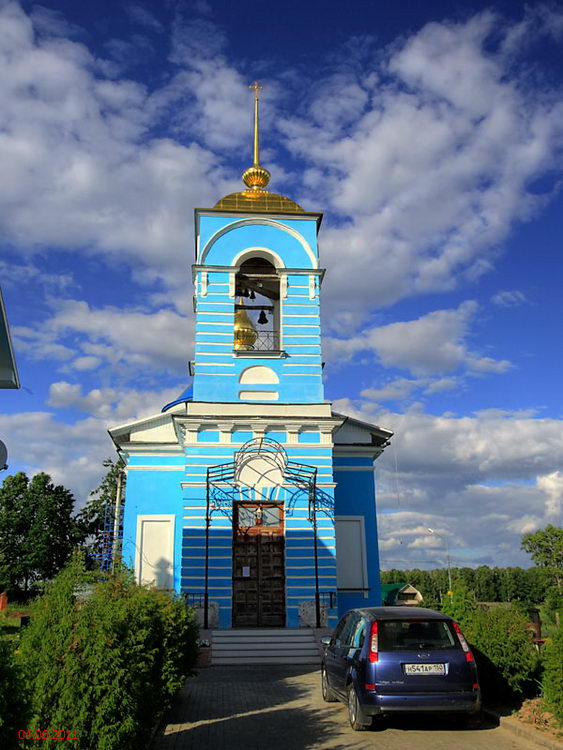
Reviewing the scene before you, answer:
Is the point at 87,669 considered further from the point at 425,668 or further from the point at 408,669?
the point at 425,668

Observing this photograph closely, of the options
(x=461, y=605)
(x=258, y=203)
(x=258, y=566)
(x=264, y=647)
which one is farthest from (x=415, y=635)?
(x=258, y=203)

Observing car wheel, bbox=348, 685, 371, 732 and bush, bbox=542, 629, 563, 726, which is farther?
car wheel, bbox=348, 685, 371, 732

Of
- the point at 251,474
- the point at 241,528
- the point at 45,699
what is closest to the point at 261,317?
the point at 251,474

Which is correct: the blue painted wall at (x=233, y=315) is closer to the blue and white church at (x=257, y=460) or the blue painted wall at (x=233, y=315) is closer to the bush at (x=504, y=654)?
the blue and white church at (x=257, y=460)

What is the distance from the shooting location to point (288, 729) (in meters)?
8.41

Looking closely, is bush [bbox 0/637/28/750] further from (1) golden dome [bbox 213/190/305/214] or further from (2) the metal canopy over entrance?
(1) golden dome [bbox 213/190/305/214]

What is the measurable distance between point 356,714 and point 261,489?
9.91 m

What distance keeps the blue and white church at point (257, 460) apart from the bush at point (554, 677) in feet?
33.7

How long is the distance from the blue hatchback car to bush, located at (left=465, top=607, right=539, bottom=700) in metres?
0.97

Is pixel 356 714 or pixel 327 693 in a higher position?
pixel 356 714

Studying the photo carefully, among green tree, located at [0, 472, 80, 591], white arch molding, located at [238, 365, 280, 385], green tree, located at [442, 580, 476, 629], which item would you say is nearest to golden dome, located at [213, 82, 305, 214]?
white arch molding, located at [238, 365, 280, 385]

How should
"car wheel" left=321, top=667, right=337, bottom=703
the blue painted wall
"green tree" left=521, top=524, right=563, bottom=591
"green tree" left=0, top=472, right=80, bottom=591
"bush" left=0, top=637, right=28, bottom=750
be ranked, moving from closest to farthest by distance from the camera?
"bush" left=0, top=637, right=28, bottom=750 < "car wheel" left=321, top=667, right=337, bottom=703 < the blue painted wall < "green tree" left=0, top=472, right=80, bottom=591 < "green tree" left=521, top=524, right=563, bottom=591

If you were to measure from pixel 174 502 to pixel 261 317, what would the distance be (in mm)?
6439

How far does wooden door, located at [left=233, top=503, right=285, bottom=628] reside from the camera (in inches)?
678
